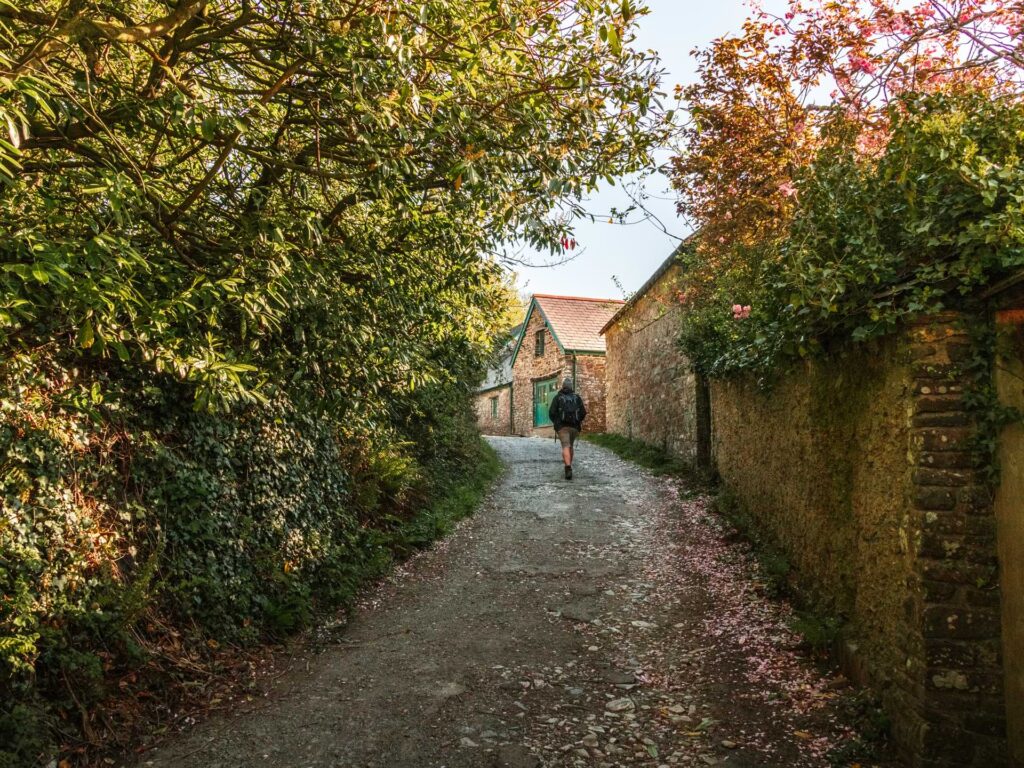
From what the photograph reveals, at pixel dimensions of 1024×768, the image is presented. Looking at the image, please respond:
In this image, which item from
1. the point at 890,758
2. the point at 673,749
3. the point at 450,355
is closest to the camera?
the point at 890,758

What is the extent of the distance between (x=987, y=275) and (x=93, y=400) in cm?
528

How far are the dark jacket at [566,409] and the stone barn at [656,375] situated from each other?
2.03m

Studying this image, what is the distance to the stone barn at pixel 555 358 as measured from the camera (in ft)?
74.7

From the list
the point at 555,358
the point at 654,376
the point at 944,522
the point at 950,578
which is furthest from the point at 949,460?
the point at 555,358

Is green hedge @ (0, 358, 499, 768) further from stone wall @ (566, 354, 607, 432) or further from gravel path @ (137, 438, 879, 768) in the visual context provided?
stone wall @ (566, 354, 607, 432)

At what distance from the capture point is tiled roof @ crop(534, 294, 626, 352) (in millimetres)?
23219

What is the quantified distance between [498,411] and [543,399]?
6.48 meters

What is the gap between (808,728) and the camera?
3.93 m

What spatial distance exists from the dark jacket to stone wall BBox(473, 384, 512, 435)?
1576 centimetres

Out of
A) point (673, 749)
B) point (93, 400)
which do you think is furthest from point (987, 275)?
point (93, 400)

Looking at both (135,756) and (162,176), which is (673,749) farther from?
(162,176)

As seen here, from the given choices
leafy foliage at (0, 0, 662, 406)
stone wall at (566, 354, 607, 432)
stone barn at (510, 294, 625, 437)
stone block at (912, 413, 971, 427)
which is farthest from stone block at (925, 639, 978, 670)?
stone wall at (566, 354, 607, 432)

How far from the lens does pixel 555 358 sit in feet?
78.6

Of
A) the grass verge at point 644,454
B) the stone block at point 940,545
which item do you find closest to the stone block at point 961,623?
the stone block at point 940,545
